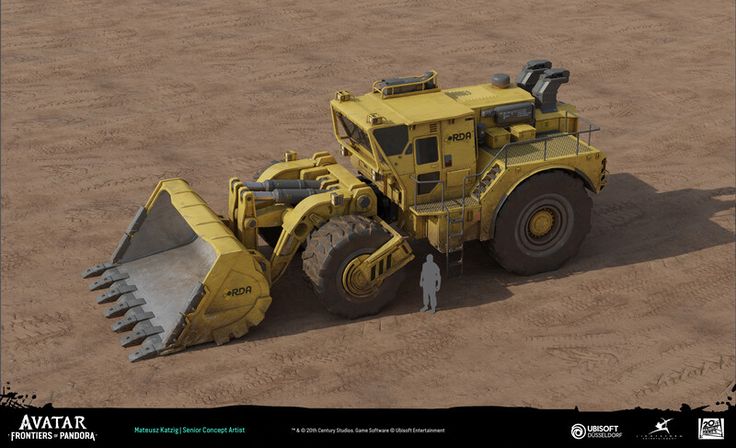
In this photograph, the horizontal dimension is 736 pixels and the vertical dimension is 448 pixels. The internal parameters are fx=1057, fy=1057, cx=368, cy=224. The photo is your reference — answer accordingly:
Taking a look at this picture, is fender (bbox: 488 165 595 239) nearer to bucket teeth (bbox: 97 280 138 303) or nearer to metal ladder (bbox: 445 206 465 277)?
metal ladder (bbox: 445 206 465 277)

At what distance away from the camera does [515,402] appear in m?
13.4

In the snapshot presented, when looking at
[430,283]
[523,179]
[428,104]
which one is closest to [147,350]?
[430,283]

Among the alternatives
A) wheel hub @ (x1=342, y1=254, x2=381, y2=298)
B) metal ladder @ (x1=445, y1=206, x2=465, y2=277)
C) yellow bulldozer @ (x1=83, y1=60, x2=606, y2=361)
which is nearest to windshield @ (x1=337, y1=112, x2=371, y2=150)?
yellow bulldozer @ (x1=83, y1=60, x2=606, y2=361)

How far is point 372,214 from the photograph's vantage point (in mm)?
15492

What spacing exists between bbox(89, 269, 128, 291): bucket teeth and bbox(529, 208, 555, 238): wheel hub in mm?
6174

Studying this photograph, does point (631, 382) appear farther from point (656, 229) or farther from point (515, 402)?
point (656, 229)

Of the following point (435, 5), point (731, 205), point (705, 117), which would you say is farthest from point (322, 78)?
point (731, 205)

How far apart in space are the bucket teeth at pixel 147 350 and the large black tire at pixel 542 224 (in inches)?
205

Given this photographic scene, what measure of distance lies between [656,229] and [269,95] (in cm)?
987

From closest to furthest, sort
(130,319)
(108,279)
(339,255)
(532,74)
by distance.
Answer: (339,255), (130,319), (108,279), (532,74)

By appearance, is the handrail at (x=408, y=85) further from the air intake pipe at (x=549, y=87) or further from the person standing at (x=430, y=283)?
the person standing at (x=430, y=283)

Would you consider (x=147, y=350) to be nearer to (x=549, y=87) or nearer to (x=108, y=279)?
(x=108, y=279)

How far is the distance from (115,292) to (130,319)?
3.02ft

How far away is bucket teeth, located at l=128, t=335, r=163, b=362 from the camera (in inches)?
554
